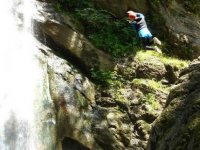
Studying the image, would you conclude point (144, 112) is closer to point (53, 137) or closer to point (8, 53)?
point (53, 137)

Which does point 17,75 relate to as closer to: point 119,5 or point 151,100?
point 151,100

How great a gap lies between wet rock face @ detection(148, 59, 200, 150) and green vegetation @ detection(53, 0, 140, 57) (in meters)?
5.80

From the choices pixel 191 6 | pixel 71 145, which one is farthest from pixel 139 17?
pixel 71 145

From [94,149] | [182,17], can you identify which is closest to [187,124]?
[94,149]

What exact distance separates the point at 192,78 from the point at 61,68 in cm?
518

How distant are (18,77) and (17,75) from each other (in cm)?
7

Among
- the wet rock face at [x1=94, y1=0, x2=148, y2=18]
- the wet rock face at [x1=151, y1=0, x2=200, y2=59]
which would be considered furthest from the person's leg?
the wet rock face at [x1=94, y1=0, x2=148, y2=18]

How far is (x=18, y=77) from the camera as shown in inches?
385

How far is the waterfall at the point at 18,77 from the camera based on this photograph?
8883mm

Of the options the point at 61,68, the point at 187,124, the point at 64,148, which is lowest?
the point at 64,148

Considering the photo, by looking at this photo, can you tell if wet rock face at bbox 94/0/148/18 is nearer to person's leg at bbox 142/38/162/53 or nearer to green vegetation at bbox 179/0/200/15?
person's leg at bbox 142/38/162/53

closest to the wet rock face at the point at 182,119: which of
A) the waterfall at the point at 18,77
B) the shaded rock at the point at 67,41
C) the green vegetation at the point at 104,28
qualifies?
the waterfall at the point at 18,77

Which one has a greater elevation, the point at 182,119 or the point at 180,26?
the point at 182,119

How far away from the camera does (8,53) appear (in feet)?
33.2
